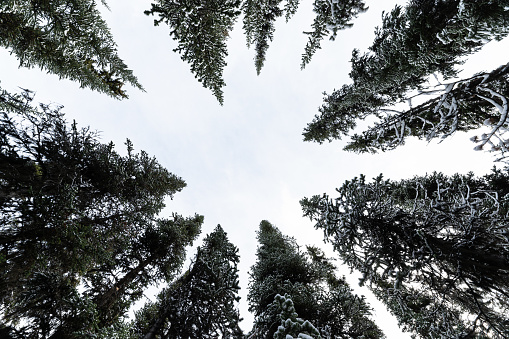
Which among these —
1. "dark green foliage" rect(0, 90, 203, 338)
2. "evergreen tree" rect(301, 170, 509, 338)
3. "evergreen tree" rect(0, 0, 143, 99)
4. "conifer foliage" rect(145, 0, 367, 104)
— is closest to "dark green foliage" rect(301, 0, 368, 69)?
"conifer foliage" rect(145, 0, 367, 104)

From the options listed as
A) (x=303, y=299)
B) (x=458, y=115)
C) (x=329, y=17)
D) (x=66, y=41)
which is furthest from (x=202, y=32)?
(x=303, y=299)

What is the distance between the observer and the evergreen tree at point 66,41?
16.3 feet

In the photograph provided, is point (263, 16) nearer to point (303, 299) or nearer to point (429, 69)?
point (429, 69)

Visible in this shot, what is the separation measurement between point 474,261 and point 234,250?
19.4ft

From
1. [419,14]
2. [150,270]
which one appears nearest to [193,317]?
[150,270]

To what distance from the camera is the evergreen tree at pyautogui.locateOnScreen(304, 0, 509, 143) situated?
4.02 metres

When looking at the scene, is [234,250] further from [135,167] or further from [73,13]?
[73,13]

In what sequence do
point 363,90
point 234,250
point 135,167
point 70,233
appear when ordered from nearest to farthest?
point 70,233 < point 234,250 < point 363,90 < point 135,167

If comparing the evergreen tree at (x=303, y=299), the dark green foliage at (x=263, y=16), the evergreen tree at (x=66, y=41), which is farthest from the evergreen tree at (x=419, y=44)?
the evergreen tree at (x=66, y=41)

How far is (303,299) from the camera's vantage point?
841 centimetres

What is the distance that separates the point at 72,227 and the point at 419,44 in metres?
10.2

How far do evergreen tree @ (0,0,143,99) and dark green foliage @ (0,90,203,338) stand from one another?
5.24 feet

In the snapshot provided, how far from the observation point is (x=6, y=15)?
560 cm

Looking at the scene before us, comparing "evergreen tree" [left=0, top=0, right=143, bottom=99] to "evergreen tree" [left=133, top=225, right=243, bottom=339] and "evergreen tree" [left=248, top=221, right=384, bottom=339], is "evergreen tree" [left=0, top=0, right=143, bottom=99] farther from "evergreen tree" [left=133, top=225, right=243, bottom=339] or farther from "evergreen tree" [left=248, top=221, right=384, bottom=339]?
"evergreen tree" [left=248, top=221, right=384, bottom=339]
